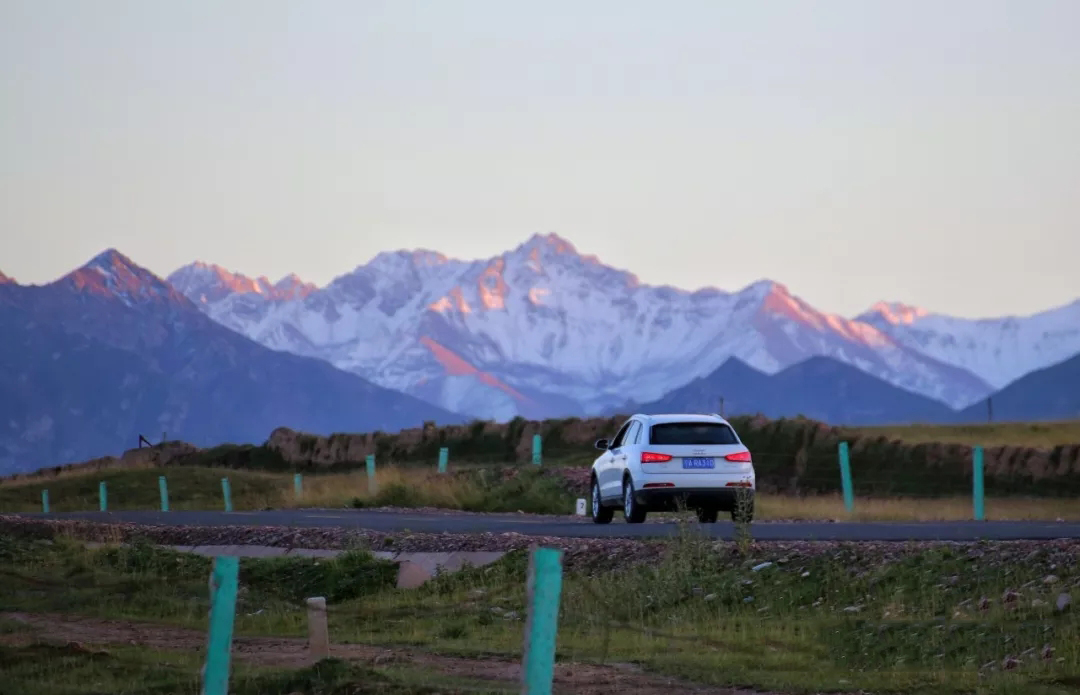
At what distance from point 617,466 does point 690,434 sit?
1.63 metres

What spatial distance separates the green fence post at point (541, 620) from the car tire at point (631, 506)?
1651 cm

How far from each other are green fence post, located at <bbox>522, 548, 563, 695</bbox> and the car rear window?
649 inches

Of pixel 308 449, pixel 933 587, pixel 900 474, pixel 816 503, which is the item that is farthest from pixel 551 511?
pixel 308 449

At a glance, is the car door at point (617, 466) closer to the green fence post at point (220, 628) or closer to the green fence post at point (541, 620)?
the green fence post at point (220, 628)

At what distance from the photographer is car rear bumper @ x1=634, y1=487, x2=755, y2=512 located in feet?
82.7

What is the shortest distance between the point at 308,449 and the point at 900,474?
34.3 metres

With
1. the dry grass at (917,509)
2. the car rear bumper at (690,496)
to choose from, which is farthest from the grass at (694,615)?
the dry grass at (917,509)

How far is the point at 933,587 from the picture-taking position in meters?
16.0

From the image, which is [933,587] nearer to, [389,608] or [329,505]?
[389,608]

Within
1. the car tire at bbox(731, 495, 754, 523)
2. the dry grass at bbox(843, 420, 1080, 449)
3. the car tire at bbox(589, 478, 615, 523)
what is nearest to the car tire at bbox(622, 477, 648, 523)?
the car tire at bbox(731, 495, 754, 523)

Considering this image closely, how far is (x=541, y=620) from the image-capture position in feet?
29.6

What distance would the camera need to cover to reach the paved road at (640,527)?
70.1 feet

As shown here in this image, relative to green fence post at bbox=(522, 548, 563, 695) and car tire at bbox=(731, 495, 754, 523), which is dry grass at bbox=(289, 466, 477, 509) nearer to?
car tire at bbox=(731, 495, 754, 523)

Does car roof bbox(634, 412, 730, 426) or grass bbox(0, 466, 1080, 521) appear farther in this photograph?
grass bbox(0, 466, 1080, 521)
